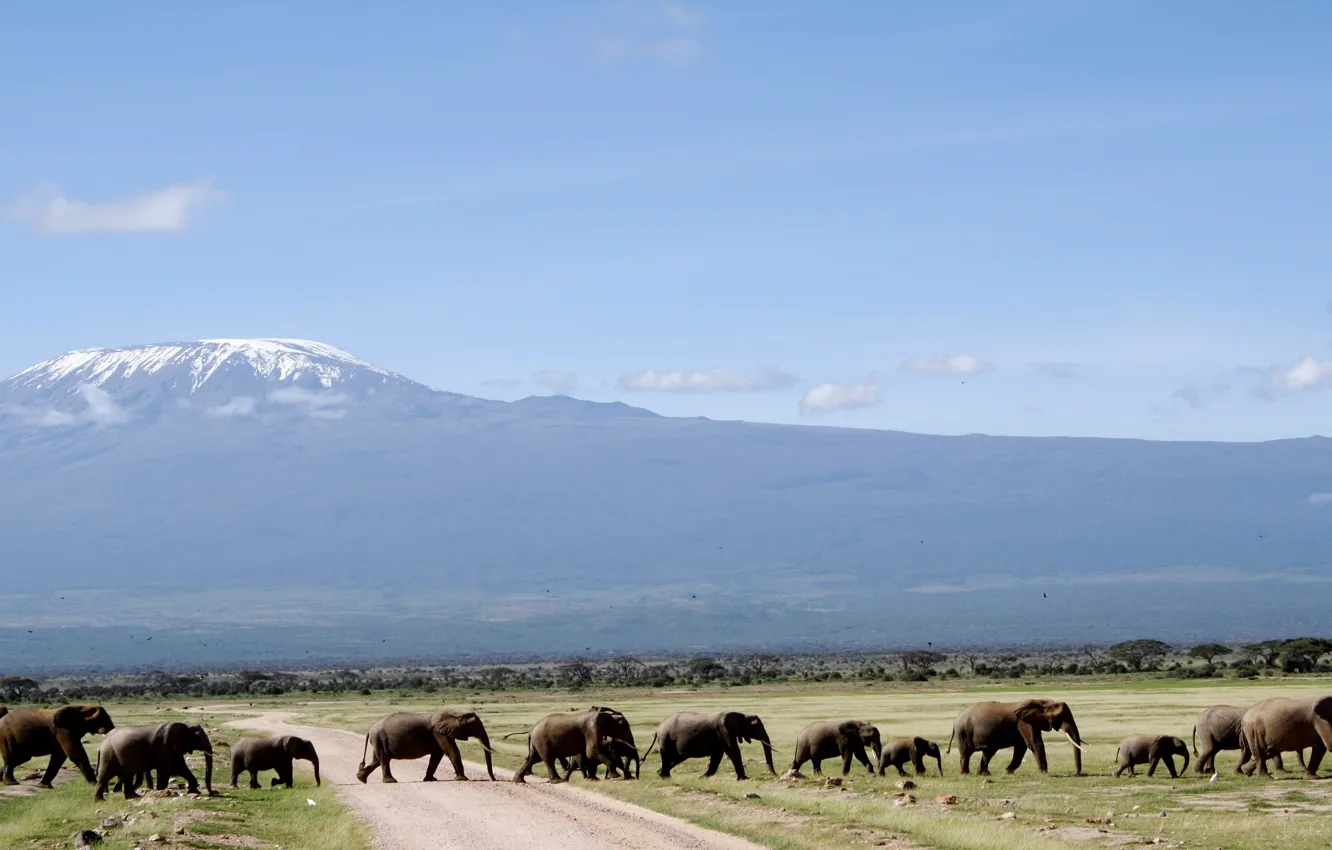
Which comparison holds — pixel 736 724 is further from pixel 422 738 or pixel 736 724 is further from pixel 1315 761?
pixel 1315 761

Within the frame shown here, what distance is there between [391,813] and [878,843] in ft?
30.8

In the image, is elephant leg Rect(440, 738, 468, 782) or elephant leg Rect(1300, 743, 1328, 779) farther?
elephant leg Rect(440, 738, 468, 782)

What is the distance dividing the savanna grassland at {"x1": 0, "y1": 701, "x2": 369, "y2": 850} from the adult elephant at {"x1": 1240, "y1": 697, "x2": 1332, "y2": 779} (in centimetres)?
1756

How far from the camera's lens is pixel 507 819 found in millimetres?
28859

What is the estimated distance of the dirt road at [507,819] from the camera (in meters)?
25.6

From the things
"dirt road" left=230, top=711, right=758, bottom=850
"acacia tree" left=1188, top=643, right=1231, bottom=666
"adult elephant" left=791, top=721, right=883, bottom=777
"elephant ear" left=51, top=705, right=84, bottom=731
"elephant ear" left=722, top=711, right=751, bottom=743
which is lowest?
"dirt road" left=230, top=711, right=758, bottom=850

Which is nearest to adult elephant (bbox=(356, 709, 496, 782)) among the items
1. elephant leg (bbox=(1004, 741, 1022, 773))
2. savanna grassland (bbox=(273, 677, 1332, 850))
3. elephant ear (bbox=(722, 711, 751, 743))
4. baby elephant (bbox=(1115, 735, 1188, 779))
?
savanna grassland (bbox=(273, 677, 1332, 850))

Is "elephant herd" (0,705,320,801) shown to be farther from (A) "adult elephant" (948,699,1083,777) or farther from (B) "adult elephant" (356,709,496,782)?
(A) "adult elephant" (948,699,1083,777)

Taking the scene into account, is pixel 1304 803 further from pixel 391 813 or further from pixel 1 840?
pixel 1 840

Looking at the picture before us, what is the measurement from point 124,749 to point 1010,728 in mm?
18216

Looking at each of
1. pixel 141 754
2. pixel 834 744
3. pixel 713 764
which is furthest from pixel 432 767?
pixel 834 744

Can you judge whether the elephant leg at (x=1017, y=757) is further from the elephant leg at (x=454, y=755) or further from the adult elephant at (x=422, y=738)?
the elephant leg at (x=454, y=755)

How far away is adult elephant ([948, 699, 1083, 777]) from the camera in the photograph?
37.6 metres

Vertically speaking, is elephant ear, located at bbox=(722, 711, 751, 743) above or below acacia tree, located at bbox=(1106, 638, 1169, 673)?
below
